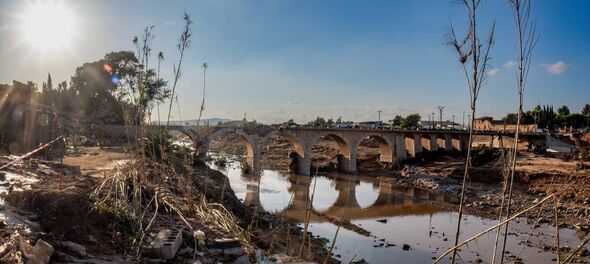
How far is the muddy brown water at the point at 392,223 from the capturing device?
15.6 meters

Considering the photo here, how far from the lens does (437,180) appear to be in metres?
36.2

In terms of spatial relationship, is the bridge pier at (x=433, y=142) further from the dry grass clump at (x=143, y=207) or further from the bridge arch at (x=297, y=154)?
the dry grass clump at (x=143, y=207)

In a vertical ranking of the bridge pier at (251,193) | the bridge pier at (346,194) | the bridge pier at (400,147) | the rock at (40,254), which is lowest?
the bridge pier at (346,194)

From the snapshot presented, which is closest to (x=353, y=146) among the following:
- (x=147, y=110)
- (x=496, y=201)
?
(x=496, y=201)

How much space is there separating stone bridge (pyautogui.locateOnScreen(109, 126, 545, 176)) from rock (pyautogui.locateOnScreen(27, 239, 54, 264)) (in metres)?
30.8

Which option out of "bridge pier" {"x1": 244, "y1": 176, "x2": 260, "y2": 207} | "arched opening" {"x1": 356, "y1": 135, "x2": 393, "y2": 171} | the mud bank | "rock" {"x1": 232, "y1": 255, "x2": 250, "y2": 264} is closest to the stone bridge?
"arched opening" {"x1": 356, "y1": 135, "x2": 393, "y2": 171}

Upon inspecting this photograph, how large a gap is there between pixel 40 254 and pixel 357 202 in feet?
82.8

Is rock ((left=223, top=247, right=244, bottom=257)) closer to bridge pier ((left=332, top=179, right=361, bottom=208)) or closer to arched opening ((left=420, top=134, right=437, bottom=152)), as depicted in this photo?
bridge pier ((left=332, top=179, right=361, bottom=208))

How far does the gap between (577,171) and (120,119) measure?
128 ft

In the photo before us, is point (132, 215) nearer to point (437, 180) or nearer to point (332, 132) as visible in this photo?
point (437, 180)

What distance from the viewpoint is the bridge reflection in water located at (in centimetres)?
2331

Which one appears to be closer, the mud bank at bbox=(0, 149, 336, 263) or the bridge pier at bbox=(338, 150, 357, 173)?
the mud bank at bbox=(0, 149, 336, 263)

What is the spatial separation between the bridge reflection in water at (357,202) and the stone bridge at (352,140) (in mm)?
4413

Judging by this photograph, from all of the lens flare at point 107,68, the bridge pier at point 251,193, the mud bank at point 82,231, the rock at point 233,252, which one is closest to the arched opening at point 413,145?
the bridge pier at point 251,193
